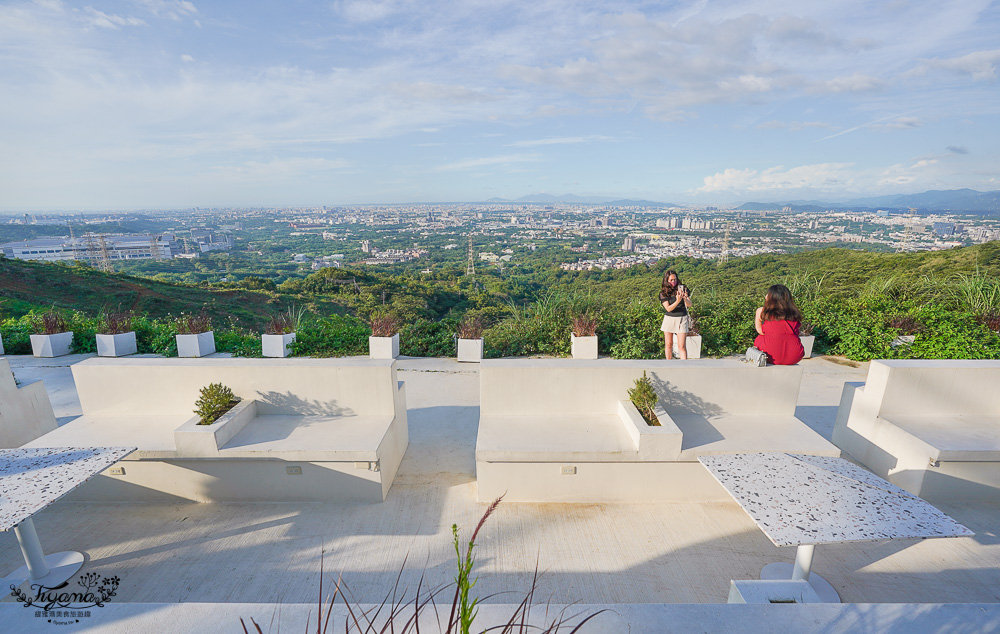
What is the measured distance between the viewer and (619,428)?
3.26 m

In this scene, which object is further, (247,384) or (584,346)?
(584,346)

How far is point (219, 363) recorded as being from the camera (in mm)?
3467

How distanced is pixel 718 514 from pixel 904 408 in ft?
5.94

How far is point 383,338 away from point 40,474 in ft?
14.0

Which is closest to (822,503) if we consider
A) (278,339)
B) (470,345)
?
(470,345)

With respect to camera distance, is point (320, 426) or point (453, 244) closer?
point (320, 426)

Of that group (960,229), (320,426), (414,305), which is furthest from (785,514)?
(960,229)

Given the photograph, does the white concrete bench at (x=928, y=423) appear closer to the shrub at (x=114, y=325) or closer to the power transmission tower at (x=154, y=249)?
the shrub at (x=114, y=325)

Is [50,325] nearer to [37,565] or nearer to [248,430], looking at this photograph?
[248,430]

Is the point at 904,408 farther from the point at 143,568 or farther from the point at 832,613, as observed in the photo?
the point at 143,568

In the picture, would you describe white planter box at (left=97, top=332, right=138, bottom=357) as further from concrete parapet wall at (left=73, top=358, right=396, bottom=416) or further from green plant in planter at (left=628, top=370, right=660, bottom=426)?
green plant in planter at (left=628, top=370, right=660, bottom=426)

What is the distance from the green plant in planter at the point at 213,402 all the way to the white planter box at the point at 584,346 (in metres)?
4.06

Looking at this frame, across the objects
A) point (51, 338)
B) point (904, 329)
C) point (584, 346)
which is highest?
point (904, 329)

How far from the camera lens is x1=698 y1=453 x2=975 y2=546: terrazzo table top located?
1.79 meters
